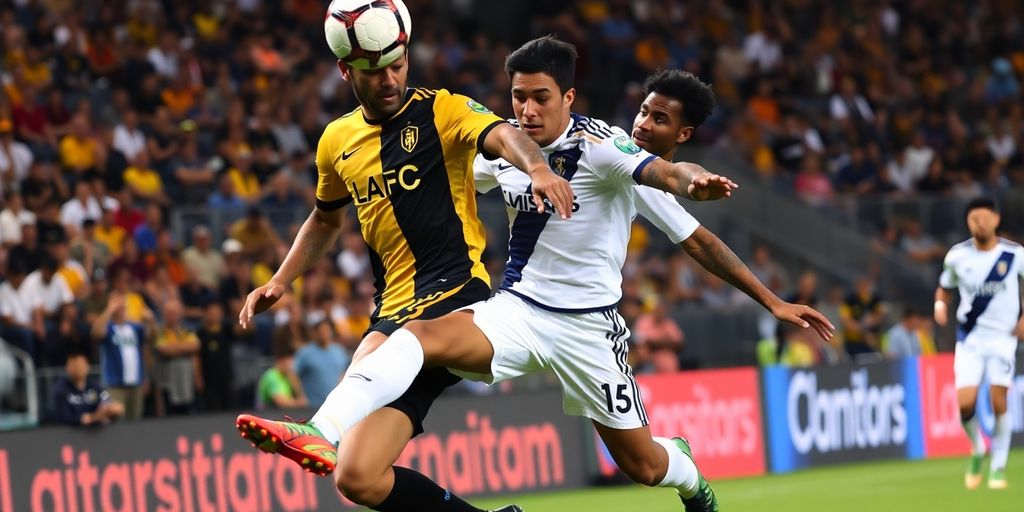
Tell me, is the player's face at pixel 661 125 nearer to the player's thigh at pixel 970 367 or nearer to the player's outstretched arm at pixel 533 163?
the player's outstretched arm at pixel 533 163

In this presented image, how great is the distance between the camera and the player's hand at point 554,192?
6.20 meters

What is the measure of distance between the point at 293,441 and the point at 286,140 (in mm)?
12985

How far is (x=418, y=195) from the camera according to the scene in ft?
24.7

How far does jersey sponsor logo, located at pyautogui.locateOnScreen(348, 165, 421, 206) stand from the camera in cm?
752

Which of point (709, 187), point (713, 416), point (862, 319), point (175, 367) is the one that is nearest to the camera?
point (709, 187)

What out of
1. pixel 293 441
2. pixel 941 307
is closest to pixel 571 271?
pixel 293 441

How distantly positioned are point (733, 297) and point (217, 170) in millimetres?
7007

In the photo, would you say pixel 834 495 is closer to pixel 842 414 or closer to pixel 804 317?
pixel 842 414

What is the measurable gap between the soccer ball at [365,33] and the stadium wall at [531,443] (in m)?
6.08

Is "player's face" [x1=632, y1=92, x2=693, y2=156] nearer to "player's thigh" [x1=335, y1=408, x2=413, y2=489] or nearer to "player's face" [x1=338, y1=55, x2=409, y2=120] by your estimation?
"player's face" [x1=338, y1=55, x2=409, y2=120]

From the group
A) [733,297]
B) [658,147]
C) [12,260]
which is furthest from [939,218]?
Result: [658,147]

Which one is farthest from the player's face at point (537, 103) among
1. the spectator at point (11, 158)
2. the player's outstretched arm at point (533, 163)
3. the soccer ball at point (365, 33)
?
the spectator at point (11, 158)

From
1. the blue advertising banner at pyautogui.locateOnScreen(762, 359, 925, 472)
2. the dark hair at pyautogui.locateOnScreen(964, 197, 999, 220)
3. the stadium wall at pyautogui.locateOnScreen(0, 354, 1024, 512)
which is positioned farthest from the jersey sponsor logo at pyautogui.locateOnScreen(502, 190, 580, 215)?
the blue advertising banner at pyautogui.locateOnScreen(762, 359, 925, 472)

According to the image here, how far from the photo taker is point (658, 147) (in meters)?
8.32
